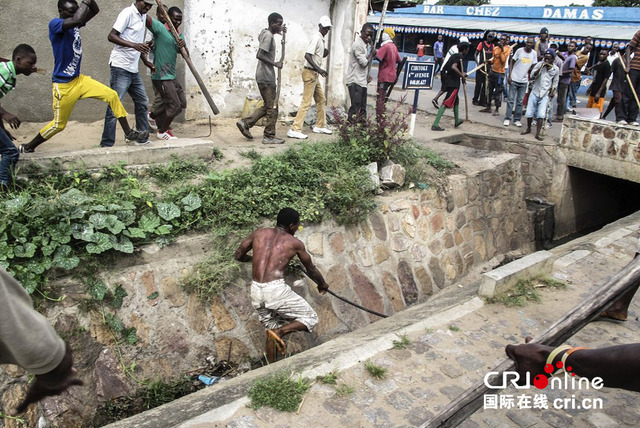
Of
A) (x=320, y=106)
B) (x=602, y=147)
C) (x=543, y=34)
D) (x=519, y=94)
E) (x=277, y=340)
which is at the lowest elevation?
(x=277, y=340)

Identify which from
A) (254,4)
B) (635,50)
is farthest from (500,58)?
(254,4)

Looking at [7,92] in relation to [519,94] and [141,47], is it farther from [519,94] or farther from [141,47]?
[519,94]

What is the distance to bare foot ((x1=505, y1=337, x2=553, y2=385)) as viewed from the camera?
8.80ft

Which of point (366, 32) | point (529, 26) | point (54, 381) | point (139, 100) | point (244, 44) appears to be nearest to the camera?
A: point (54, 381)

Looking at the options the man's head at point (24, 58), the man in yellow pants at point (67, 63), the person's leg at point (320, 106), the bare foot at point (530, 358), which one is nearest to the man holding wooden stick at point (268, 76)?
the person's leg at point (320, 106)

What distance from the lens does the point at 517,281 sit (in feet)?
16.9

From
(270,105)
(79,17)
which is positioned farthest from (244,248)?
(270,105)

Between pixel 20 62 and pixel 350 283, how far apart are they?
418 centimetres

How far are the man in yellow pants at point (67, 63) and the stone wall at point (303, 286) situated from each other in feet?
6.17

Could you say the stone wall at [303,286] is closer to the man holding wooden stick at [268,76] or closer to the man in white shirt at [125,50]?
the man in white shirt at [125,50]

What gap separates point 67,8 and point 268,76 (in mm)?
2868

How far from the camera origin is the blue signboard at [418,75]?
8.88 meters

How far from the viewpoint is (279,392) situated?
3438 mm

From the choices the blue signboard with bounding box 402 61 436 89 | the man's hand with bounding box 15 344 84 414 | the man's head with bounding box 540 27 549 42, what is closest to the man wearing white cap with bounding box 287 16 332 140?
the blue signboard with bounding box 402 61 436 89
